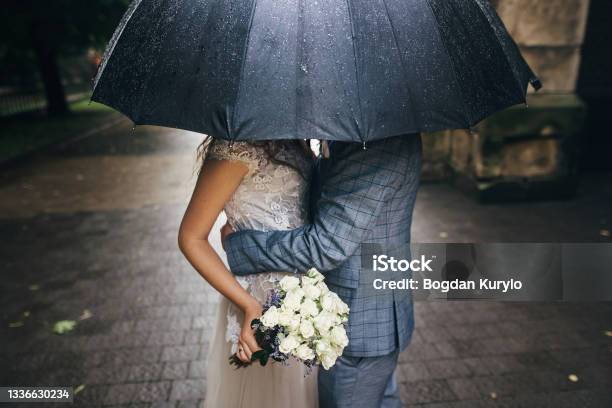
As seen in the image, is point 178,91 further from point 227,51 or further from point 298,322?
point 298,322

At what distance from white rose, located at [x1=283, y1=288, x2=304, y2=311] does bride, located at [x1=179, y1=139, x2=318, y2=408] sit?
0.20 meters

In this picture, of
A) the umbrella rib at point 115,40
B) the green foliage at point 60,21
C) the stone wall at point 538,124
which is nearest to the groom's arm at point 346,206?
the umbrella rib at point 115,40

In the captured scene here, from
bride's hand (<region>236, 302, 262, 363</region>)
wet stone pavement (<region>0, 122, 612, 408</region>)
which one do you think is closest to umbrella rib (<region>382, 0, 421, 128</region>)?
bride's hand (<region>236, 302, 262, 363</region>)

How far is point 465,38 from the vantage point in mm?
1771

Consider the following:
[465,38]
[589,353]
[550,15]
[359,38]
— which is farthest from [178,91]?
[550,15]

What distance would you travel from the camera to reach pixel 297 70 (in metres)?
1.49

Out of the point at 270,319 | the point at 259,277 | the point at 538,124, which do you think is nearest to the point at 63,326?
the point at 259,277

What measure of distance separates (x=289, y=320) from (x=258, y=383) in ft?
2.27

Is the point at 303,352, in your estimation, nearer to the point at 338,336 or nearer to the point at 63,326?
the point at 338,336

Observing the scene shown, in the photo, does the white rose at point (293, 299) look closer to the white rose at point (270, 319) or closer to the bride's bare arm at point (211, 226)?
the white rose at point (270, 319)

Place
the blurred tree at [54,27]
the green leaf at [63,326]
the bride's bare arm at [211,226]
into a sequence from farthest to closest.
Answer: the blurred tree at [54,27], the green leaf at [63,326], the bride's bare arm at [211,226]

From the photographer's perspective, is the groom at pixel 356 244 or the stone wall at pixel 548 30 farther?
the stone wall at pixel 548 30

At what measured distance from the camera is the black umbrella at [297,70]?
148 cm

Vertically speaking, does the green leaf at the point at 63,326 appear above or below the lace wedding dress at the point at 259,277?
below
